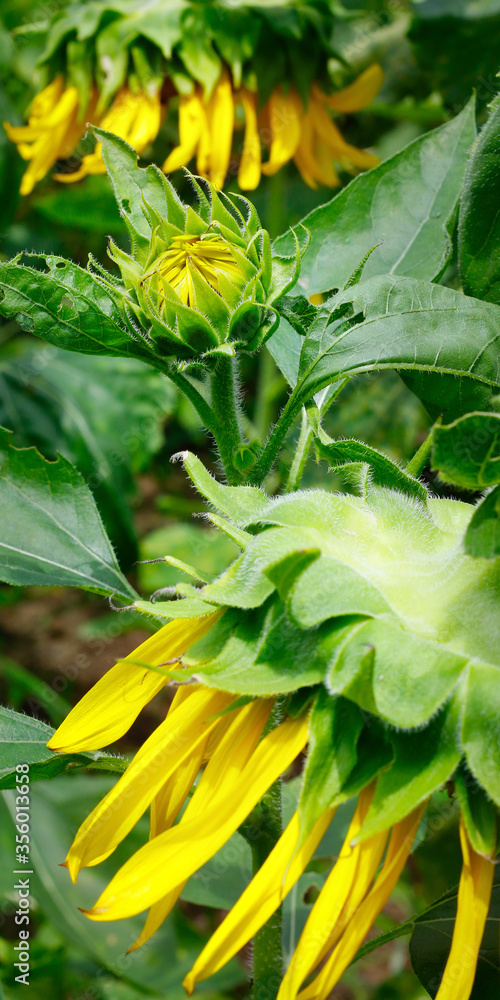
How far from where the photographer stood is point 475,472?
0.54 m

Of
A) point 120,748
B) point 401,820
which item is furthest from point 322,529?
point 120,748

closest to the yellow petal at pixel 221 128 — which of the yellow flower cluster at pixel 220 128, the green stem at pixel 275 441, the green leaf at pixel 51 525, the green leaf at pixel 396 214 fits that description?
the yellow flower cluster at pixel 220 128

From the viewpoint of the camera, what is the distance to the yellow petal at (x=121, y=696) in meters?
0.66

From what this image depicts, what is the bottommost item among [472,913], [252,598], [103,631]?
[103,631]

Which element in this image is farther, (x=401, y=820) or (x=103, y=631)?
(x=103, y=631)

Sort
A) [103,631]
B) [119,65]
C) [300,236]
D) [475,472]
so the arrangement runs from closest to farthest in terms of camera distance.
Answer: [475,472] → [300,236] → [119,65] → [103,631]

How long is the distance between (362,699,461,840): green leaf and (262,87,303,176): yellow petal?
128 cm

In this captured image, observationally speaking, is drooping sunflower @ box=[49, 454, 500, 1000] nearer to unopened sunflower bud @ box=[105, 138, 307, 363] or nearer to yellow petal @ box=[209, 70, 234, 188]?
unopened sunflower bud @ box=[105, 138, 307, 363]

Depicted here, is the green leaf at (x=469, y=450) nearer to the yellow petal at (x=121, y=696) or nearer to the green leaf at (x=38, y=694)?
the yellow petal at (x=121, y=696)

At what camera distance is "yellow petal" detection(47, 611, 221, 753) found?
0.66 metres

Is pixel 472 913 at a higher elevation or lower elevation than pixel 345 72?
lower

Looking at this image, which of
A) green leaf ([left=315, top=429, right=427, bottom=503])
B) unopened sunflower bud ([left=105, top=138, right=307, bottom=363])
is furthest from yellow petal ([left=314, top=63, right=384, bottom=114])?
green leaf ([left=315, top=429, right=427, bottom=503])

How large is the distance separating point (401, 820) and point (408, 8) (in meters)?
1.99

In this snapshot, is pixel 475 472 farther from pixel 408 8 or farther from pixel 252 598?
pixel 408 8
